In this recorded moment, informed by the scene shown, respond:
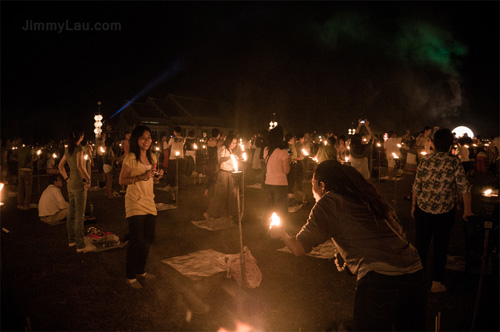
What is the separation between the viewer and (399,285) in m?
2.33

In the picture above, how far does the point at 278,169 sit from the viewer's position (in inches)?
264

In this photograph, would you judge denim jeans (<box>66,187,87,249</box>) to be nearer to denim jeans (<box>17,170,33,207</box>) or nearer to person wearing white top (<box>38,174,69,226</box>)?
person wearing white top (<box>38,174,69,226</box>)

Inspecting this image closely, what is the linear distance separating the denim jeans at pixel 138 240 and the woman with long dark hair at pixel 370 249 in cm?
281

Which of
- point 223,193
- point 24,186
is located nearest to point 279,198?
point 223,193

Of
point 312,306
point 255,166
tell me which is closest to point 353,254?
point 312,306

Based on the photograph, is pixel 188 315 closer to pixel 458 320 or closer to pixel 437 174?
pixel 458 320

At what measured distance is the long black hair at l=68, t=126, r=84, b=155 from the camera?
6.16 metres

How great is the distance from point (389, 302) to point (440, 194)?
108 inches

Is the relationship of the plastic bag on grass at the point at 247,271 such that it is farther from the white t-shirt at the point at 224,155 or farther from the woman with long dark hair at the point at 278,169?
the white t-shirt at the point at 224,155

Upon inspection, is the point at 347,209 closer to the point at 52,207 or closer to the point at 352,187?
the point at 352,187

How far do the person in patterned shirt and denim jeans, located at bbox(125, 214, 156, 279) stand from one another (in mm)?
3984

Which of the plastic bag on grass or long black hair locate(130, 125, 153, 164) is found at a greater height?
long black hair locate(130, 125, 153, 164)

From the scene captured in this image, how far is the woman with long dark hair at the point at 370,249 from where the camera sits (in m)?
2.34

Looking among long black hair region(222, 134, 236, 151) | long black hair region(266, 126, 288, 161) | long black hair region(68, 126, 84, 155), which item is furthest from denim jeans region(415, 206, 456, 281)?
long black hair region(68, 126, 84, 155)
